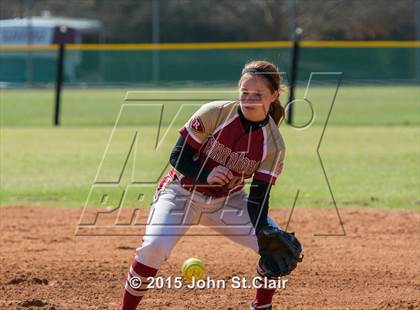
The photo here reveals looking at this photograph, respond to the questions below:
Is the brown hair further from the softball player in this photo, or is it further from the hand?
the hand

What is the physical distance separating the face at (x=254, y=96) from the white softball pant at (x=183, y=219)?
557mm

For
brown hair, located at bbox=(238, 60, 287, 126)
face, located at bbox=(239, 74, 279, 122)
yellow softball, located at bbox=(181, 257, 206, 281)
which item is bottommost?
yellow softball, located at bbox=(181, 257, 206, 281)

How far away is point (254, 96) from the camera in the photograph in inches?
186

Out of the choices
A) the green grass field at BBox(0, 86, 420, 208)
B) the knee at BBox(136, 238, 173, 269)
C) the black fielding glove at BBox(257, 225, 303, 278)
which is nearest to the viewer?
the knee at BBox(136, 238, 173, 269)

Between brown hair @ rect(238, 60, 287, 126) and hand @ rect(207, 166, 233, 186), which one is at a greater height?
brown hair @ rect(238, 60, 287, 126)

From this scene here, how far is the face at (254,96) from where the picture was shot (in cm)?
469

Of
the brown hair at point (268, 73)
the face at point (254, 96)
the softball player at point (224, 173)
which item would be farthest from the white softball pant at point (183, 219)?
the brown hair at point (268, 73)

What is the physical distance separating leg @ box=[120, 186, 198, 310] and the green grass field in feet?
15.3

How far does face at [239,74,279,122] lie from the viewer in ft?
15.4

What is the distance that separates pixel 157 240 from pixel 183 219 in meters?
0.26

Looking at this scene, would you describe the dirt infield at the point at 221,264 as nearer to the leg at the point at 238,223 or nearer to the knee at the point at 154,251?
the leg at the point at 238,223
